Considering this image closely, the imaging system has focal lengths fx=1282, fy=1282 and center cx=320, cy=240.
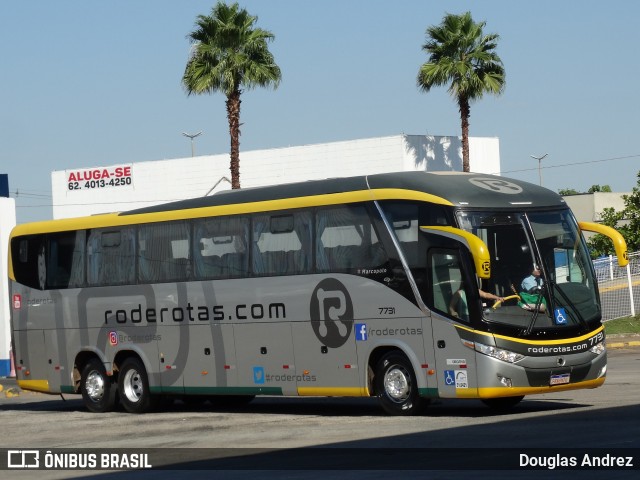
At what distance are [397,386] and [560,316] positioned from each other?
2589 mm

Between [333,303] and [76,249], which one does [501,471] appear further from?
[76,249]

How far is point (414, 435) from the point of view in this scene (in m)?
15.5

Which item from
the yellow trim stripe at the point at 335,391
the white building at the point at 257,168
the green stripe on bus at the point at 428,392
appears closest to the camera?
the green stripe on bus at the point at 428,392

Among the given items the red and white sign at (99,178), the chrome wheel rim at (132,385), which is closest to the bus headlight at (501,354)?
the chrome wheel rim at (132,385)

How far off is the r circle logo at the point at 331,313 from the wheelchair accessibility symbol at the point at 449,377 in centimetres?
191

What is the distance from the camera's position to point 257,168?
260ft

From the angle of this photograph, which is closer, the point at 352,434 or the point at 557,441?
the point at 557,441

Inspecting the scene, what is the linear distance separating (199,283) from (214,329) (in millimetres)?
804

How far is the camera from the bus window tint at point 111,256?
2255cm

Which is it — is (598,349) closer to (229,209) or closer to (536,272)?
(536,272)

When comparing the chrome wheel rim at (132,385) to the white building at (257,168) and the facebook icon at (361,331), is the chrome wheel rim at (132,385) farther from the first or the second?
the white building at (257,168)

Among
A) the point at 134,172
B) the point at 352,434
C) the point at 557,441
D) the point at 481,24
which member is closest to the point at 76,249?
the point at 352,434

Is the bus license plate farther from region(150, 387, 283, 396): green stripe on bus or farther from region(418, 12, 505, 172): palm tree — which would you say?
region(418, 12, 505, 172): palm tree

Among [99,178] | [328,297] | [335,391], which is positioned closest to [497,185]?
[328,297]
